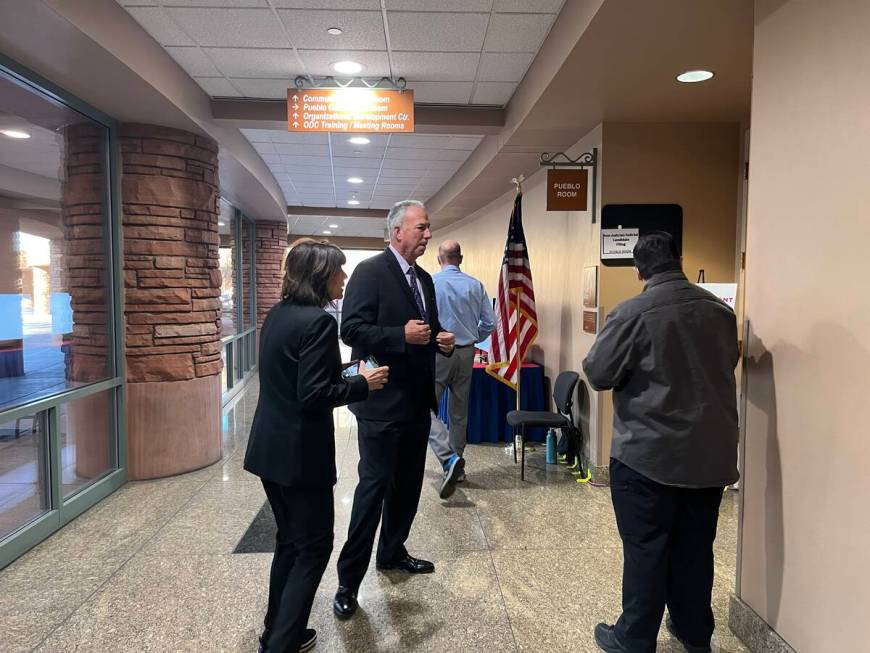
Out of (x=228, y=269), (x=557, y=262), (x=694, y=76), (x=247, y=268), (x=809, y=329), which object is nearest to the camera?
(x=809, y=329)

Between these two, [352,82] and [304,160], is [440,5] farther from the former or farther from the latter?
[304,160]

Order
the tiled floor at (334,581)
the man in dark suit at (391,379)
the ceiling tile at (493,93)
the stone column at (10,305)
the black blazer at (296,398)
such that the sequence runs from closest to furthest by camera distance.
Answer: the black blazer at (296,398) < the tiled floor at (334,581) < the man in dark suit at (391,379) < the stone column at (10,305) < the ceiling tile at (493,93)

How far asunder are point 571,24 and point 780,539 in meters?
2.51

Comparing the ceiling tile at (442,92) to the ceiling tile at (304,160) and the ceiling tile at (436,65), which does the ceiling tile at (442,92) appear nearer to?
the ceiling tile at (436,65)

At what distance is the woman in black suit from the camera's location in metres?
1.89

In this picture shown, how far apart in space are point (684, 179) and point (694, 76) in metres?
1.00

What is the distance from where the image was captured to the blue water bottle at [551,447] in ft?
15.6

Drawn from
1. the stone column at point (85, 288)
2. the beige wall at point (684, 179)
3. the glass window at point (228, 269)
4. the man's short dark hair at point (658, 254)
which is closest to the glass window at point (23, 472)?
the stone column at point (85, 288)

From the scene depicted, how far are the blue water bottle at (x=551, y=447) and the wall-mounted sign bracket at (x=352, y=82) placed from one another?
9.46 ft

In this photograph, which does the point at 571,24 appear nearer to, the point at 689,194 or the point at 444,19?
the point at 444,19

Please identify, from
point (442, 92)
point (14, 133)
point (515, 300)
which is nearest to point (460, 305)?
point (515, 300)

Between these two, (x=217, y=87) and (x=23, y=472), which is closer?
(x=23, y=472)

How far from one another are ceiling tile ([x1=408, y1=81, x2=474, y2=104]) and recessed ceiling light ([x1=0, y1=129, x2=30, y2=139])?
95.6 inches

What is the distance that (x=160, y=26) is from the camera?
3.34 meters
